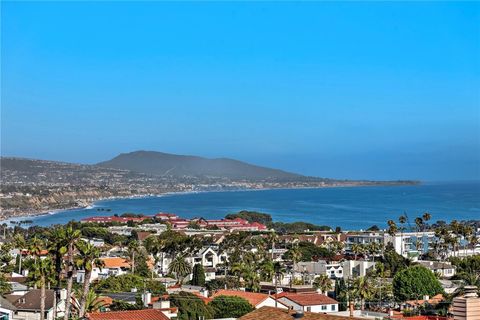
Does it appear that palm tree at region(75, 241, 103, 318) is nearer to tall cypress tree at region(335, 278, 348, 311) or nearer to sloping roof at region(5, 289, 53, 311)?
sloping roof at region(5, 289, 53, 311)

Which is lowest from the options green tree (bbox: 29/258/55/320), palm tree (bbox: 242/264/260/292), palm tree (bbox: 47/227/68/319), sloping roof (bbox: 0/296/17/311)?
palm tree (bbox: 242/264/260/292)

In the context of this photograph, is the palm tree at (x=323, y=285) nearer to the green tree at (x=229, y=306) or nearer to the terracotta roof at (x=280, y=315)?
the green tree at (x=229, y=306)

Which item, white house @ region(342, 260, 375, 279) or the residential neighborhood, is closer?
the residential neighborhood

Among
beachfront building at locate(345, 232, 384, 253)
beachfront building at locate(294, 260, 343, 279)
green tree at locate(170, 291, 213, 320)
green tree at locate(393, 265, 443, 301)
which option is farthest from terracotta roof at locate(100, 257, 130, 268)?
green tree at locate(170, 291, 213, 320)

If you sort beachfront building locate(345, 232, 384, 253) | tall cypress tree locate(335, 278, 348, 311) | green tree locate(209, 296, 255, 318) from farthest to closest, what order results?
beachfront building locate(345, 232, 384, 253)
tall cypress tree locate(335, 278, 348, 311)
green tree locate(209, 296, 255, 318)

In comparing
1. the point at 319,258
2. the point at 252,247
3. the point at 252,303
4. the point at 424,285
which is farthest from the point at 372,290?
the point at 252,247

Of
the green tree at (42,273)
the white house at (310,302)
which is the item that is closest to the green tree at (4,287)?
the green tree at (42,273)
